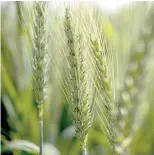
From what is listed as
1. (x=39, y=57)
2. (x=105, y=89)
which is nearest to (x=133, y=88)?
(x=105, y=89)

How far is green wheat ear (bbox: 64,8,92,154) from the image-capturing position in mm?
675

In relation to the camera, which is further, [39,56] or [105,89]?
[39,56]

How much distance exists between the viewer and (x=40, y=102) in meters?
0.85

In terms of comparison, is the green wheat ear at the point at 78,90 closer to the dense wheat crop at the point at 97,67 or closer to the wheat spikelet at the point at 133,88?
the dense wheat crop at the point at 97,67

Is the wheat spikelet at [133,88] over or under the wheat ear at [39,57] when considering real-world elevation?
over

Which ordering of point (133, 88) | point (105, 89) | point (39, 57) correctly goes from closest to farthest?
point (133, 88) → point (105, 89) → point (39, 57)

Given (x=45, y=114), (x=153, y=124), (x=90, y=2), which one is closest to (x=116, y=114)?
(x=90, y=2)

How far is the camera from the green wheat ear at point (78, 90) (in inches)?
26.6

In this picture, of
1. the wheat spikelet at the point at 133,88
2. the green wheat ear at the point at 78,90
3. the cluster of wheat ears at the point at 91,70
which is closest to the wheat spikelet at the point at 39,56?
the cluster of wheat ears at the point at 91,70

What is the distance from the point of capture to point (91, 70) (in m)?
0.70

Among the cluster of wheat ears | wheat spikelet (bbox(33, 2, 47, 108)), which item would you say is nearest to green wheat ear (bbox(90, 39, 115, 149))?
the cluster of wheat ears

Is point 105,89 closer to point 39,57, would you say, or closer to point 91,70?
point 91,70

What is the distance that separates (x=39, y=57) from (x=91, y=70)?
0.17 meters

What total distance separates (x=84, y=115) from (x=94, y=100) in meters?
0.05
